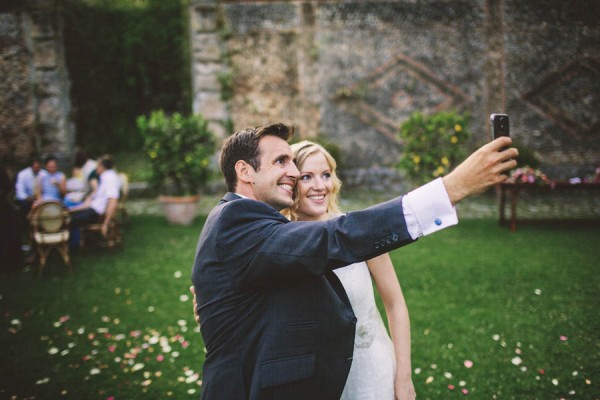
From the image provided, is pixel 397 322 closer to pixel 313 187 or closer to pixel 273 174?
pixel 313 187

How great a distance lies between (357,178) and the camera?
1226 centimetres

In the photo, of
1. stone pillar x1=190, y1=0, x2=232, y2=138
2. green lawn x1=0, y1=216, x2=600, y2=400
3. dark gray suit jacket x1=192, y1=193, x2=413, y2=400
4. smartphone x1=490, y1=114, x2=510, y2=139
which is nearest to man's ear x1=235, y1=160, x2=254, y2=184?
dark gray suit jacket x1=192, y1=193, x2=413, y2=400

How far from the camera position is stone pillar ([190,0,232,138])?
12016 mm

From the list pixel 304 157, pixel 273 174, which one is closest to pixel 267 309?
pixel 273 174

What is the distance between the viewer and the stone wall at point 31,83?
1171 centimetres

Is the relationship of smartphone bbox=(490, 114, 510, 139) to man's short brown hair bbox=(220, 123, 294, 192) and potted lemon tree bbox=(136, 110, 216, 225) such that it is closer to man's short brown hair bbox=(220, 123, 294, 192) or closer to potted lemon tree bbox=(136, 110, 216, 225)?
man's short brown hair bbox=(220, 123, 294, 192)

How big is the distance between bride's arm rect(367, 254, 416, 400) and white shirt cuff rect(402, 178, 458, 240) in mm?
849

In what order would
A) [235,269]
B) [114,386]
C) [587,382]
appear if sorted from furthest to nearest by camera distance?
1. [114,386]
2. [587,382]
3. [235,269]

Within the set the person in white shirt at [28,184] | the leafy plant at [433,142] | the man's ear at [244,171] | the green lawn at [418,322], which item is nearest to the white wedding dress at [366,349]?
the man's ear at [244,171]

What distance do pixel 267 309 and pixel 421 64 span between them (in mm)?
11733

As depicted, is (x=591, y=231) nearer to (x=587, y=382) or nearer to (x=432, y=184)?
(x=587, y=382)

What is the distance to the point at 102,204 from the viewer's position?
741 centimetres

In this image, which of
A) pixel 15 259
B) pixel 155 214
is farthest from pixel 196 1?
pixel 15 259

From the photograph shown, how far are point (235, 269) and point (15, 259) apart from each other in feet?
22.4
